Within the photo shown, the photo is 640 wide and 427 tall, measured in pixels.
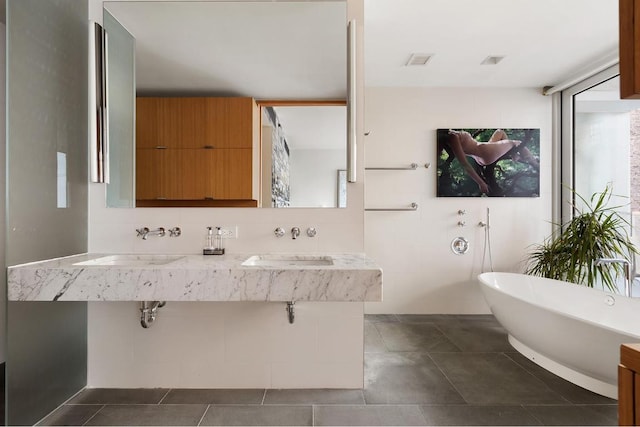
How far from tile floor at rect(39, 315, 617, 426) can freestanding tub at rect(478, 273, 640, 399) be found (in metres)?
0.11

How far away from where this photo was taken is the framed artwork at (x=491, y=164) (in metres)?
3.30

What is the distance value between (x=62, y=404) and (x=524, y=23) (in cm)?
370

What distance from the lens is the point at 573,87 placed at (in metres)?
3.17

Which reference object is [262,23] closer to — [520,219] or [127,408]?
[127,408]

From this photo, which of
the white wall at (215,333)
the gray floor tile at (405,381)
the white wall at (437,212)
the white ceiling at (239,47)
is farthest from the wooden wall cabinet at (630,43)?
the white wall at (437,212)

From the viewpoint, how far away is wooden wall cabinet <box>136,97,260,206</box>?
199cm

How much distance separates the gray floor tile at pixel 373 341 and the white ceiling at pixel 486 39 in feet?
7.64

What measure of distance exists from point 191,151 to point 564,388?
104 inches

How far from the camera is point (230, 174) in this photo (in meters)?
2.02

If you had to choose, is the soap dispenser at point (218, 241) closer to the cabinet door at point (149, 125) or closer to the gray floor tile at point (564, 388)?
the cabinet door at point (149, 125)

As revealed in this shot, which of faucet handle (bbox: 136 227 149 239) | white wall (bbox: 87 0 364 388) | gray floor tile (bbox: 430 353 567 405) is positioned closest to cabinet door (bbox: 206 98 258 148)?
white wall (bbox: 87 0 364 388)

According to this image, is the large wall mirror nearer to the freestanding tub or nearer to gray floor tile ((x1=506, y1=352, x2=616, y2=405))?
the freestanding tub

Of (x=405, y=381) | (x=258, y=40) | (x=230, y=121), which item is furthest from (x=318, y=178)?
(x=405, y=381)

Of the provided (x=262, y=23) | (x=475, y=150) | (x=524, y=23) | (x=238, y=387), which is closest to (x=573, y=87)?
(x=475, y=150)
